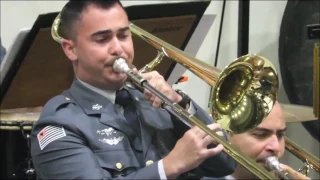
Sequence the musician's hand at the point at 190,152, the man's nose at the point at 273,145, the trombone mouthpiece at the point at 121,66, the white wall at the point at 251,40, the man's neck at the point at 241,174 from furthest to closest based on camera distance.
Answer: the white wall at the point at 251,40 < the man's neck at the point at 241,174 < the man's nose at the point at 273,145 < the trombone mouthpiece at the point at 121,66 < the musician's hand at the point at 190,152

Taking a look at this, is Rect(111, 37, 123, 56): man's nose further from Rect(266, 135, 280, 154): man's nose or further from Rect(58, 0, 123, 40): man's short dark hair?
Rect(266, 135, 280, 154): man's nose

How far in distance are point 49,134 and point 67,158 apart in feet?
0.25

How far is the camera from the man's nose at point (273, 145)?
166 cm

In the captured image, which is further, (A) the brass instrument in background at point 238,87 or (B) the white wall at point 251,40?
(B) the white wall at point 251,40

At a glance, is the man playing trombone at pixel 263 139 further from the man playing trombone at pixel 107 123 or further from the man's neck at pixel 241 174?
the man playing trombone at pixel 107 123

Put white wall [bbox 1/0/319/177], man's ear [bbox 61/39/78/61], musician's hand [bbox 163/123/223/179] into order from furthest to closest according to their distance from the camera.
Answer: white wall [bbox 1/0/319/177] < man's ear [bbox 61/39/78/61] < musician's hand [bbox 163/123/223/179]

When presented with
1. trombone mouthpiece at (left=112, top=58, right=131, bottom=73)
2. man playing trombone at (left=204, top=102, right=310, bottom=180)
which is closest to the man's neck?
man playing trombone at (left=204, top=102, right=310, bottom=180)

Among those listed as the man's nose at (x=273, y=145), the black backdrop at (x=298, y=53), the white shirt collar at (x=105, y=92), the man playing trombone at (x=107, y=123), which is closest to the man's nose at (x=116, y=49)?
the man playing trombone at (x=107, y=123)

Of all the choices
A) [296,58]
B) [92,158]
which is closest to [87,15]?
[92,158]

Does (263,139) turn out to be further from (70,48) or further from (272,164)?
(70,48)

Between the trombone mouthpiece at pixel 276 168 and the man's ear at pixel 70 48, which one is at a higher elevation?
the man's ear at pixel 70 48

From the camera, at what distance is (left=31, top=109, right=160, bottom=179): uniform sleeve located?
1.27m

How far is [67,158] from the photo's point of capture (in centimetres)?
130

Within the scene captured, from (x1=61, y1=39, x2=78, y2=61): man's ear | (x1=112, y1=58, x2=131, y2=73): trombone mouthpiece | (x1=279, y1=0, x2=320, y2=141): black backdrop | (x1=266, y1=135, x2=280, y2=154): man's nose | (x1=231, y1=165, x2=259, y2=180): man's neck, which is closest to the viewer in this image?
(x1=112, y1=58, x2=131, y2=73): trombone mouthpiece
